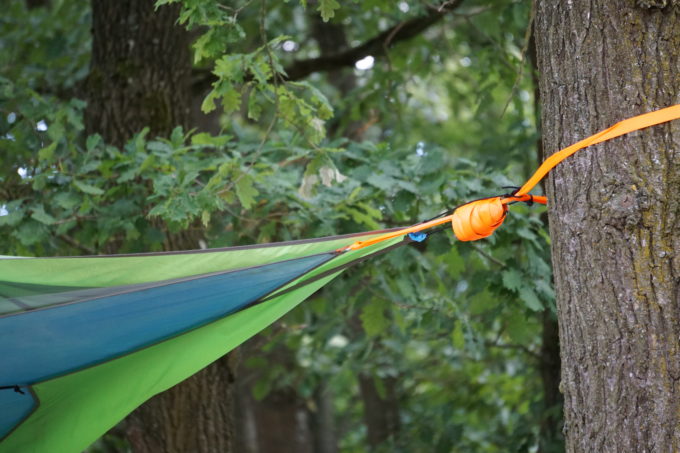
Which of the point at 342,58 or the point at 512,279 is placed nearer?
the point at 512,279

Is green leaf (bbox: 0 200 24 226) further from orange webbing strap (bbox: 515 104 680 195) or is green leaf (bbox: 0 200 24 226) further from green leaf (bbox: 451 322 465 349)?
orange webbing strap (bbox: 515 104 680 195)

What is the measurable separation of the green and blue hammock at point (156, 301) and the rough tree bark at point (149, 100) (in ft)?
4.18

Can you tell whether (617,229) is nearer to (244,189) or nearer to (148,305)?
(148,305)

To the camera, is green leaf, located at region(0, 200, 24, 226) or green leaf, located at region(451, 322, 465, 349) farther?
green leaf, located at region(451, 322, 465, 349)

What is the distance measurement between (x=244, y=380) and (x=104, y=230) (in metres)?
2.92

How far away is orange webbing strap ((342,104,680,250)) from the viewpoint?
5.97ft

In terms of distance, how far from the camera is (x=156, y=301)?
7.32 feet

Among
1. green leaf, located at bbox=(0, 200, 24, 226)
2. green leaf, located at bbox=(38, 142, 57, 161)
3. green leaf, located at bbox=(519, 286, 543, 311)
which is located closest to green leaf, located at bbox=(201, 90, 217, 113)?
green leaf, located at bbox=(38, 142, 57, 161)

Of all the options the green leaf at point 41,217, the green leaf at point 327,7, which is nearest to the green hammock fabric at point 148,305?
the green leaf at point 41,217

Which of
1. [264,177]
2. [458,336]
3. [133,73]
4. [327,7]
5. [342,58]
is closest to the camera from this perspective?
[327,7]

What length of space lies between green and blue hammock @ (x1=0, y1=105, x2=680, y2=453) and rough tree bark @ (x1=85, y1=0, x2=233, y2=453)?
4.18 feet

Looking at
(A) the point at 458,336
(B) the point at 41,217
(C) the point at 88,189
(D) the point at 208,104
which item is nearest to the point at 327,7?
(D) the point at 208,104

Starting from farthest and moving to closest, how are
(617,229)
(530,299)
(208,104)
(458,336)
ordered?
1. (458,336)
2. (530,299)
3. (208,104)
4. (617,229)

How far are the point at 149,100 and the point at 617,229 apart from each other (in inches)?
99.6
